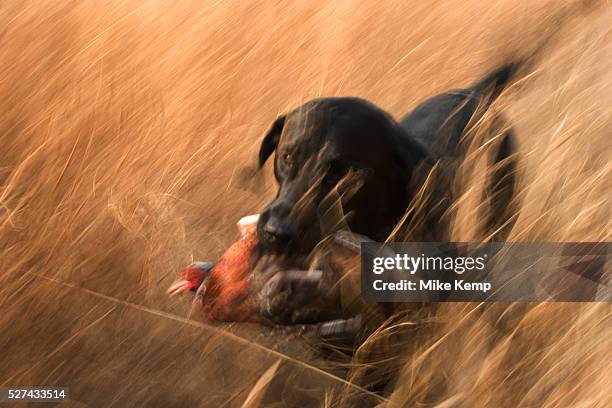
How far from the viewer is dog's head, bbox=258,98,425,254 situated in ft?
8.64

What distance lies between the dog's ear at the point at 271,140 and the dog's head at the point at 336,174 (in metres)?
0.09

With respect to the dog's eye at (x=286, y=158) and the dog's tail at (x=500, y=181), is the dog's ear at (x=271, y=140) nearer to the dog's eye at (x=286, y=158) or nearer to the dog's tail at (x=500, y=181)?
the dog's eye at (x=286, y=158)

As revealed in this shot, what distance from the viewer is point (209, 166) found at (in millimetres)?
3201

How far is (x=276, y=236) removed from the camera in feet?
8.56

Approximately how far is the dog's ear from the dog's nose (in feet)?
1.27

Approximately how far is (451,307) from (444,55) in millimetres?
1212

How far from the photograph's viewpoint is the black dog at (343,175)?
2.63 m

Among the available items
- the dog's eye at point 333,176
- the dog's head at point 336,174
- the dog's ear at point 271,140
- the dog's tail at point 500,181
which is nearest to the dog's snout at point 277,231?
the dog's head at point 336,174

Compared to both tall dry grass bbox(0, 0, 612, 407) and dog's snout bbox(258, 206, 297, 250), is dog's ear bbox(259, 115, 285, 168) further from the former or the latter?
dog's snout bbox(258, 206, 297, 250)

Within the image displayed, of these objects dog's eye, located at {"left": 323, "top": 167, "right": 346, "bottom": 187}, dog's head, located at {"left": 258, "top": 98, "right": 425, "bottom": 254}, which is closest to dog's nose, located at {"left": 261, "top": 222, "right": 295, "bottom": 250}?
dog's head, located at {"left": 258, "top": 98, "right": 425, "bottom": 254}

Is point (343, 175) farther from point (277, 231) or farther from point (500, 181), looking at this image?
point (500, 181)

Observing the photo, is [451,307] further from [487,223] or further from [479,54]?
[479,54]

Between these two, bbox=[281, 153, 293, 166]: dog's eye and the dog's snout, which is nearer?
the dog's snout

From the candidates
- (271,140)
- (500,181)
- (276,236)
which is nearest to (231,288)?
(276,236)
